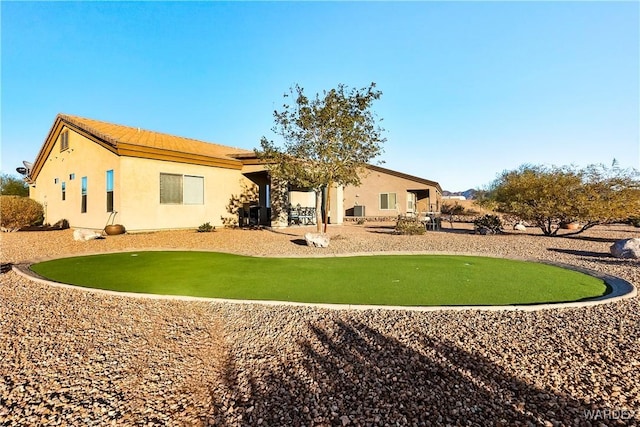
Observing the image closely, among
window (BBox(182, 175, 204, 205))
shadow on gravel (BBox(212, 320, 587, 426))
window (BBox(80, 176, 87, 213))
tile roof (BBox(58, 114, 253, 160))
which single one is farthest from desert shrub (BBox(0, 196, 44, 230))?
shadow on gravel (BBox(212, 320, 587, 426))

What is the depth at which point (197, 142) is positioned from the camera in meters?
19.2

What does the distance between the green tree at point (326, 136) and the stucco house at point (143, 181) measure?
4288 mm

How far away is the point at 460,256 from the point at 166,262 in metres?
8.43

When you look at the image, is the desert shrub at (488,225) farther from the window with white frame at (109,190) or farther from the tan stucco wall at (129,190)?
the window with white frame at (109,190)

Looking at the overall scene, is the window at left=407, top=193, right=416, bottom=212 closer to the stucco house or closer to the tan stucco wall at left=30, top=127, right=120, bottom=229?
the stucco house

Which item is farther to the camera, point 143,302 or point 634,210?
point 634,210

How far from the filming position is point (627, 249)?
9.00 m

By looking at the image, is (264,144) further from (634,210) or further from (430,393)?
(634,210)

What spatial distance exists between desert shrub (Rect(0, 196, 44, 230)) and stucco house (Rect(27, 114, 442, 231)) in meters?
1.22

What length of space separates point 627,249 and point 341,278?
8293 mm

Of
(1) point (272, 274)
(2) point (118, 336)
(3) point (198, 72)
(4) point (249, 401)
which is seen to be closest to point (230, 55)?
(3) point (198, 72)

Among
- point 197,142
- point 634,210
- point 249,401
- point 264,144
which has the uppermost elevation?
point 197,142

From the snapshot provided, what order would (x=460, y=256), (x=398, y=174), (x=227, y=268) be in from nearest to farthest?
1. (x=227, y=268)
2. (x=460, y=256)
3. (x=398, y=174)

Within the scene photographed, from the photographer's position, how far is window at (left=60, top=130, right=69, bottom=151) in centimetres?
1705
